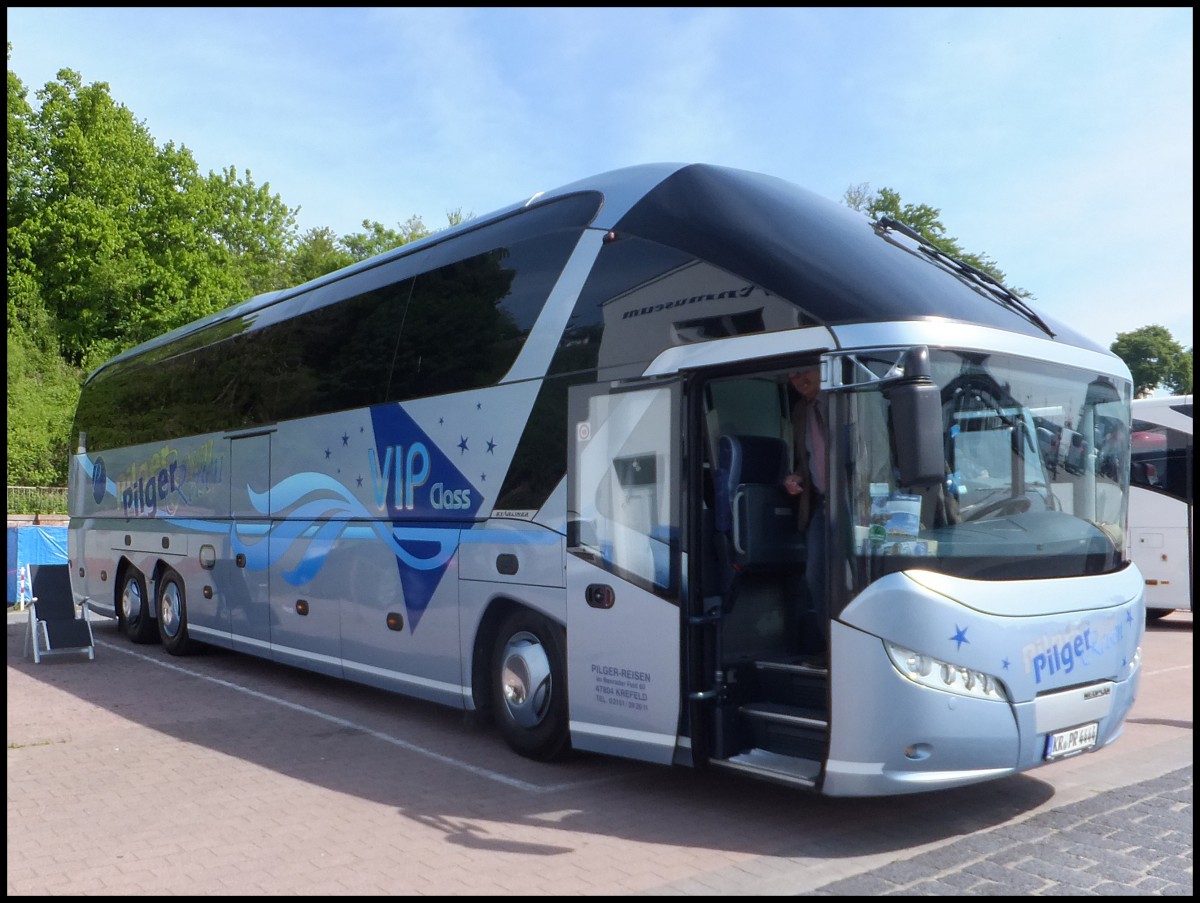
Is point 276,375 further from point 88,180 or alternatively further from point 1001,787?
point 88,180

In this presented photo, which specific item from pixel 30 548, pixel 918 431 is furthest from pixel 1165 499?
pixel 30 548

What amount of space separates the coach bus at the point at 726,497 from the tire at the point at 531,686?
2cm

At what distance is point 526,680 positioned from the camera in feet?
25.0

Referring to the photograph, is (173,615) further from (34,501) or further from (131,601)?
(34,501)

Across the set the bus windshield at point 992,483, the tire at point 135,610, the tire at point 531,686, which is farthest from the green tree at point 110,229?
the bus windshield at point 992,483

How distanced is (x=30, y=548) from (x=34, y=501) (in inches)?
431

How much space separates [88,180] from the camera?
1531 inches

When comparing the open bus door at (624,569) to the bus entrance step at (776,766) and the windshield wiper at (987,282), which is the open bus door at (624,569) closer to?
the bus entrance step at (776,766)

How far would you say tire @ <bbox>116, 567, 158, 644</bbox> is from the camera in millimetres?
14781

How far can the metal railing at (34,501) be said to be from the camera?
30.8 meters

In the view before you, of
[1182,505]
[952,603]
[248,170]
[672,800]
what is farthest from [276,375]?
[248,170]

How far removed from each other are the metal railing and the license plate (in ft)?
99.6

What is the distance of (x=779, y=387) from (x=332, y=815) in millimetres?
3860

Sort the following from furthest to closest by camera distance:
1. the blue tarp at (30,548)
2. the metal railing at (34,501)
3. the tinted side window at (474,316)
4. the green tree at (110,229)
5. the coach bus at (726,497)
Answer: the green tree at (110,229), the metal railing at (34,501), the blue tarp at (30,548), the tinted side window at (474,316), the coach bus at (726,497)
